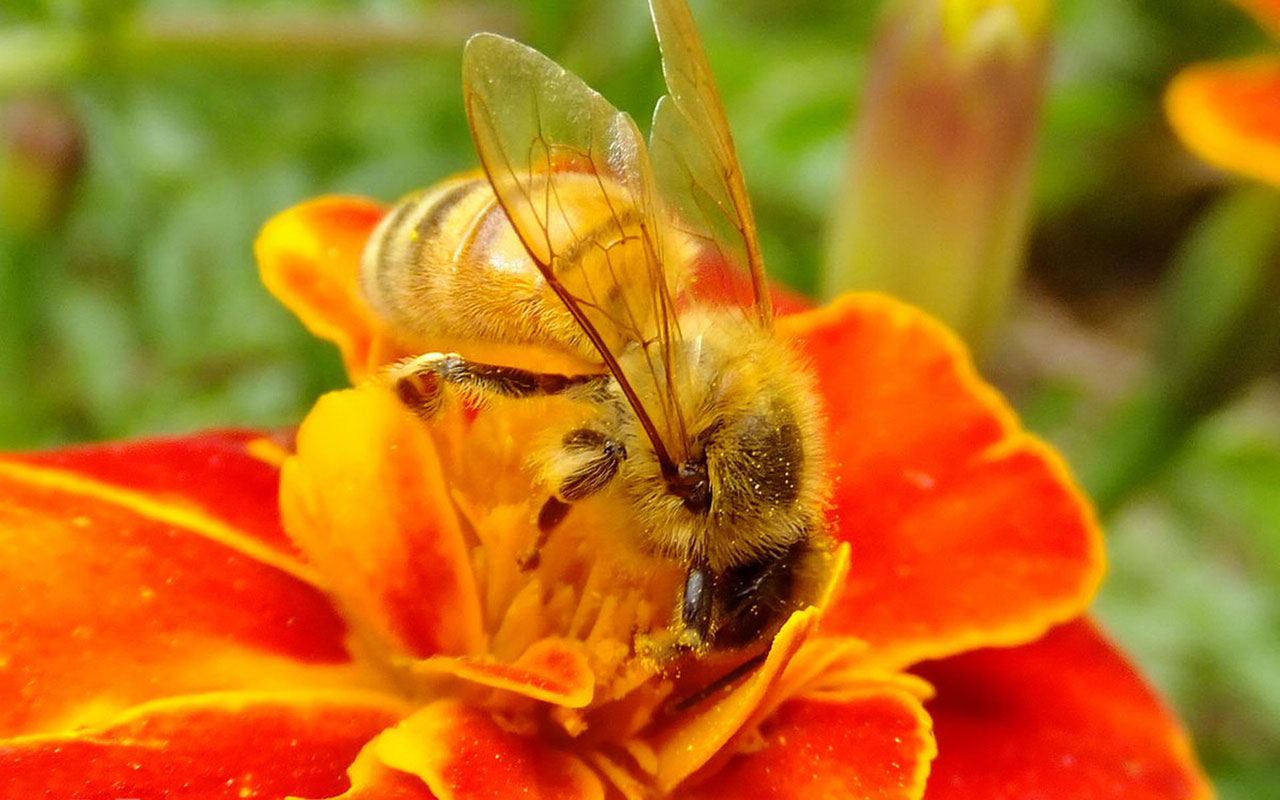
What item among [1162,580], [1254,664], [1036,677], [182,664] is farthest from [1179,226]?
[182,664]


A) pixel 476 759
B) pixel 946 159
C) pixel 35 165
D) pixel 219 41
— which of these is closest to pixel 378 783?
pixel 476 759

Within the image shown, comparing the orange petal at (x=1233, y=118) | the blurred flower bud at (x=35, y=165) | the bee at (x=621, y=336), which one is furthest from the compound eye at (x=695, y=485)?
the blurred flower bud at (x=35, y=165)

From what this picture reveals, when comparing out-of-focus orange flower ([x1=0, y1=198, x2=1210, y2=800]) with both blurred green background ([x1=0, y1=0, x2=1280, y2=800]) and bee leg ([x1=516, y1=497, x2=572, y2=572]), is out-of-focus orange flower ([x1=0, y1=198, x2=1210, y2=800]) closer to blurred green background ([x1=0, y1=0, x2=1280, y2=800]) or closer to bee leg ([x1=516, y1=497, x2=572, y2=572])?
bee leg ([x1=516, y1=497, x2=572, y2=572])

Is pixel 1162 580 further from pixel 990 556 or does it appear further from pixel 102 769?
pixel 102 769

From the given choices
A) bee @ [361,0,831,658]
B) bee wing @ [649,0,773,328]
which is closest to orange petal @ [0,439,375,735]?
bee @ [361,0,831,658]

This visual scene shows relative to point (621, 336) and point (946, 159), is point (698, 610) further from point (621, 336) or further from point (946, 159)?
point (946, 159)

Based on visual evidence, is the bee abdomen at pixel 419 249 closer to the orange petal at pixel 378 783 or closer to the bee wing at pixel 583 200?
the bee wing at pixel 583 200

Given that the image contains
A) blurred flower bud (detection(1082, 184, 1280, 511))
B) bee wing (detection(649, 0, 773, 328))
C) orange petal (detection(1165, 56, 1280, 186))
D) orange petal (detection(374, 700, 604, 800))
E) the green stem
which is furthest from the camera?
the green stem
